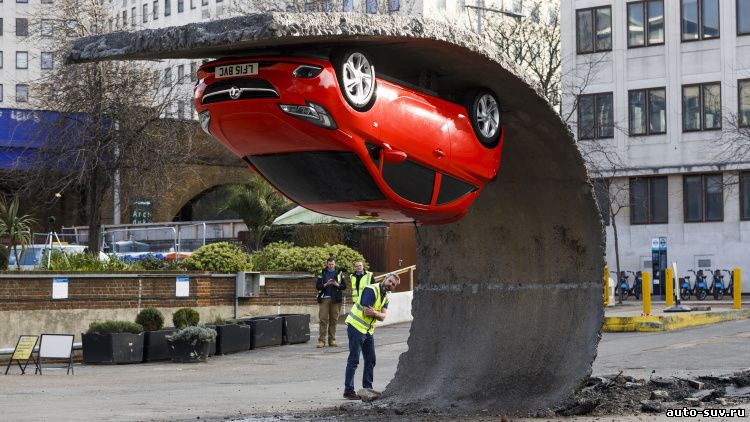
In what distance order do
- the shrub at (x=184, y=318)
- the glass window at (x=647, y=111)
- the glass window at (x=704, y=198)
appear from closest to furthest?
the shrub at (x=184, y=318) < the glass window at (x=704, y=198) < the glass window at (x=647, y=111)

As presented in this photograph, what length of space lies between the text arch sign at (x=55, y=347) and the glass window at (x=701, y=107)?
109ft

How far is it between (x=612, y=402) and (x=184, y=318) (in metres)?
13.9

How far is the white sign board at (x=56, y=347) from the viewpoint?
22594mm

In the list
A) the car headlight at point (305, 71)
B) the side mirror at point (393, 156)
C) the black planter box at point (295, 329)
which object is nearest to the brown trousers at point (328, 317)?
the black planter box at point (295, 329)

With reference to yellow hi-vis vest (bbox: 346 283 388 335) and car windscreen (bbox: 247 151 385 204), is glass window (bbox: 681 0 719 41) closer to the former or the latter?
yellow hi-vis vest (bbox: 346 283 388 335)

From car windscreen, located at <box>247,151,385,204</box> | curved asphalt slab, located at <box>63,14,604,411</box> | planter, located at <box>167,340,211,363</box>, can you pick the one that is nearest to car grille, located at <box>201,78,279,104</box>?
curved asphalt slab, located at <box>63,14,604,411</box>

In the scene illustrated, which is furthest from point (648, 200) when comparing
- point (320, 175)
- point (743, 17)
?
point (320, 175)

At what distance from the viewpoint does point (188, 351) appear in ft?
81.1

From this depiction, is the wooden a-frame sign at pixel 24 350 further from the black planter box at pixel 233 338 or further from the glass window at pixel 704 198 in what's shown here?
the glass window at pixel 704 198

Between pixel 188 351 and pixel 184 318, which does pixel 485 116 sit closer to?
pixel 188 351

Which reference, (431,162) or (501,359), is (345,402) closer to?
(501,359)

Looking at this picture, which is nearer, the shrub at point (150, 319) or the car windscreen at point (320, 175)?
the car windscreen at point (320, 175)

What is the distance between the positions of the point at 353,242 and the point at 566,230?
24797mm

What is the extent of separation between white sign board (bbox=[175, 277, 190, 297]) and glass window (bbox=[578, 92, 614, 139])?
26746 millimetres
